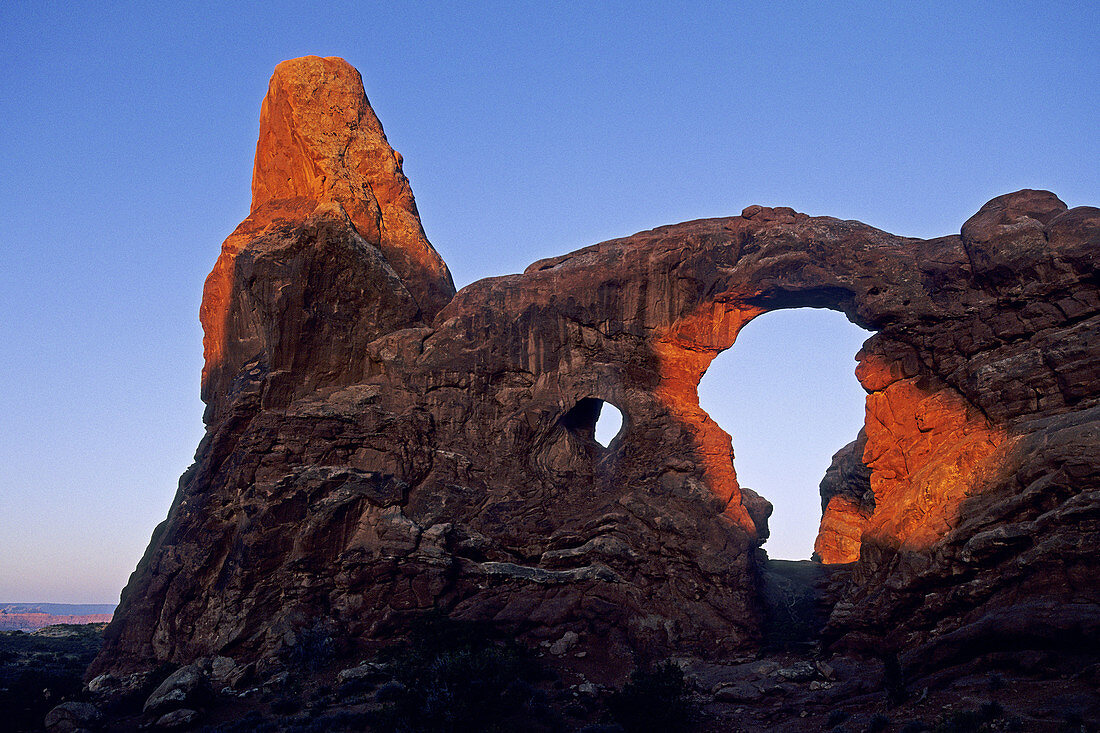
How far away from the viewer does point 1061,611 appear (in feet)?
68.5

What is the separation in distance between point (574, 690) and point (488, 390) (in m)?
14.4

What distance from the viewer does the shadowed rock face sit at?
89.0 feet

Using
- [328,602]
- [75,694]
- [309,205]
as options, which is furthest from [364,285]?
[75,694]

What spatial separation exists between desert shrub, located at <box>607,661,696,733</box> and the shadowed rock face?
5628 mm

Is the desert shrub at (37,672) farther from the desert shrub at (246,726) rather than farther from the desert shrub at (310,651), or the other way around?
the desert shrub at (310,651)

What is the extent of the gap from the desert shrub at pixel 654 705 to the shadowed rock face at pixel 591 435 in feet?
18.5

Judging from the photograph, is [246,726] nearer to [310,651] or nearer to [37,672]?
[310,651]

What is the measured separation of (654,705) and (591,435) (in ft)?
52.2

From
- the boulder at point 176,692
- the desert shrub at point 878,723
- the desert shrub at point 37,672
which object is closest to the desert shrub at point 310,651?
the boulder at point 176,692

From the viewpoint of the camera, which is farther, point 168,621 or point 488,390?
point 488,390

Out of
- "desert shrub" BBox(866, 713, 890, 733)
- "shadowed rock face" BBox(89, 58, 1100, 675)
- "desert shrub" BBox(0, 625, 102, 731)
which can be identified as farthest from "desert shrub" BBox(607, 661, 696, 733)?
"desert shrub" BBox(0, 625, 102, 731)

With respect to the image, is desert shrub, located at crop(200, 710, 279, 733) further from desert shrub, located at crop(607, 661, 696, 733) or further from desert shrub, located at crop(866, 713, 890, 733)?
desert shrub, located at crop(866, 713, 890, 733)

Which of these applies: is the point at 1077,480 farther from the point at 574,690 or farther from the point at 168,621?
the point at 168,621

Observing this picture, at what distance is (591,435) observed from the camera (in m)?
37.5
